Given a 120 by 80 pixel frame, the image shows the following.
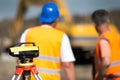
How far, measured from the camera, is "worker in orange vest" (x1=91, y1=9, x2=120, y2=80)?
5953 millimetres

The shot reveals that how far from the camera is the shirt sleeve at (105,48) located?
233 inches

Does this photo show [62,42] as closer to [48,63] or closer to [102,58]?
[48,63]

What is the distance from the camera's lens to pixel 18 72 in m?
4.69

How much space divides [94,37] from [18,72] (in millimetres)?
19106

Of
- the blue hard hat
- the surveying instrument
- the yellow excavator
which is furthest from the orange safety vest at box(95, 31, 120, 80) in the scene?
the yellow excavator

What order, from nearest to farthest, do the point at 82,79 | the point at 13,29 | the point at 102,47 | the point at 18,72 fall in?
the point at 18,72 → the point at 102,47 → the point at 82,79 → the point at 13,29

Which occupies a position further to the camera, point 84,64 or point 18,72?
point 84,64

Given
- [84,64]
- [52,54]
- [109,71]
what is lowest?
[84,64]

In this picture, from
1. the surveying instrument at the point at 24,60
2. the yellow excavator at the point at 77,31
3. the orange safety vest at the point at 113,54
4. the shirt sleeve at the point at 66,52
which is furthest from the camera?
the yellow excavator at the point at 77,31

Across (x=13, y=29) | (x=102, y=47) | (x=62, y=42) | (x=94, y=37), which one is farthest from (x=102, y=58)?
(x=13, y=29)

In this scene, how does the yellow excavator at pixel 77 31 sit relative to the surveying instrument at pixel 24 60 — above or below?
below

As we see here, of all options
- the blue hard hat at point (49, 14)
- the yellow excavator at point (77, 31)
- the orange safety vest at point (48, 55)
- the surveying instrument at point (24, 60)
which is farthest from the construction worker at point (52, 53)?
the yellow excavator at point (77, 31)

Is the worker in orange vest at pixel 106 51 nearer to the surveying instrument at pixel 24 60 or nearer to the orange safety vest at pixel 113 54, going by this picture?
the orange safety vest at pixel 113 54

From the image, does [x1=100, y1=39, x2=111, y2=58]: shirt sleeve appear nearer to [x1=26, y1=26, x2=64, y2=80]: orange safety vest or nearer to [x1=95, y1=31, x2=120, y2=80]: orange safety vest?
[x1=95, y1=31, x2=120, y2=80]: orange safety vest
